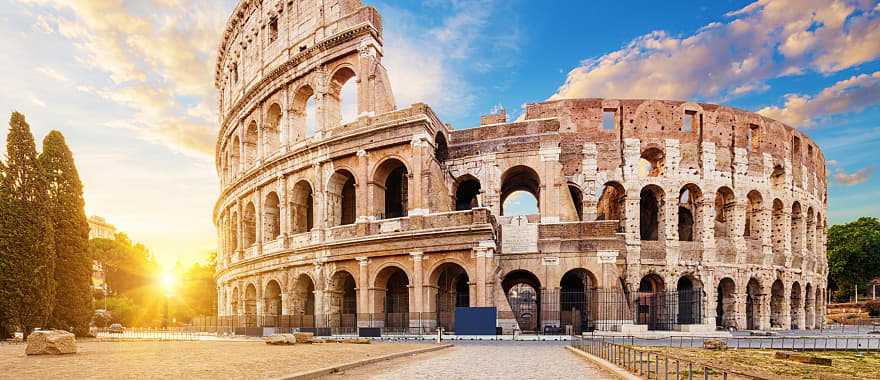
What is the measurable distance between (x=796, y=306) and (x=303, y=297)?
2727 cm

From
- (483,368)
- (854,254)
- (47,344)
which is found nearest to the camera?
(483,368)

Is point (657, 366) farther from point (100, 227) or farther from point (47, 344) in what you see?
point (100, 227)

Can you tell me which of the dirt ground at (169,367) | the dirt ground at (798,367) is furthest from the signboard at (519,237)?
the dirt ground at (169,367)

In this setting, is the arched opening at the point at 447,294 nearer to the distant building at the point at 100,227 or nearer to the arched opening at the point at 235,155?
the arched opening at the point at 235,155

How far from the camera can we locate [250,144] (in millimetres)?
32688

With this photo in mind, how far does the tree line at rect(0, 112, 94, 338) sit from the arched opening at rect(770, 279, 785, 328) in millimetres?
33572

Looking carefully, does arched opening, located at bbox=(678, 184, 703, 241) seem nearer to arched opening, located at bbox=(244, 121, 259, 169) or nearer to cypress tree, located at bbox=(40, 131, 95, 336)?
arched opening, located at bbox=(244, 121, 259, 169)

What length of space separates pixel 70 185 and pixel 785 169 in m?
35.1

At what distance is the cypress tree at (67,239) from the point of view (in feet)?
77.0

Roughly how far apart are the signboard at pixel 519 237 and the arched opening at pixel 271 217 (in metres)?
11.9

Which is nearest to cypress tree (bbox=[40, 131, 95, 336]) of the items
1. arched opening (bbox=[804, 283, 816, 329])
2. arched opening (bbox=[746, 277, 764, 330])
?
arched opening (bbox=[746, 277, 764, 330])

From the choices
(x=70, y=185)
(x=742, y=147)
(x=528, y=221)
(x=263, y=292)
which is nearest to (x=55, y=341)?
(x=70, y=185)

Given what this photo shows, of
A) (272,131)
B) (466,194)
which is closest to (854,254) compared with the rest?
(466,194)

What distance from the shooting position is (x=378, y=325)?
912 inches
